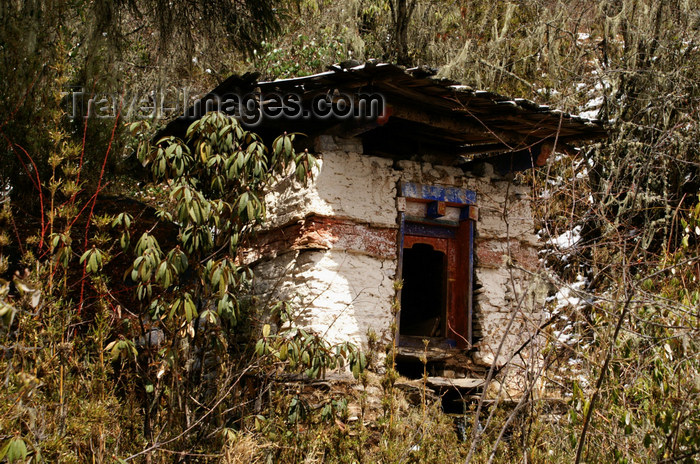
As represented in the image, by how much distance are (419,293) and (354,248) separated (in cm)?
302

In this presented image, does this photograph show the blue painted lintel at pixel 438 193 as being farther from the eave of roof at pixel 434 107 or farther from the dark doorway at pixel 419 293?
the dark doorway at pixel 419 293

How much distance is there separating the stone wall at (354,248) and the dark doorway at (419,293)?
125 cm

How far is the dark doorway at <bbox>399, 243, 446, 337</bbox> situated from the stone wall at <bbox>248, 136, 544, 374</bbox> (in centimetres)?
125

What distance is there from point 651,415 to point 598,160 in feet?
20.1

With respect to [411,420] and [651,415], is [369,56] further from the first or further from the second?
[651,415]

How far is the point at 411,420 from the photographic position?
527cm

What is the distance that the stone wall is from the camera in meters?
5.84

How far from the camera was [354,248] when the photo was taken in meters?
6.00

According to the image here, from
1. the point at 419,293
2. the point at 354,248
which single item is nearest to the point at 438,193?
the point at 354,248

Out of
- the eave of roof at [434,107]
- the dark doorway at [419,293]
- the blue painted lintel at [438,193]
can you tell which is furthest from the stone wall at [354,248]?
the dark doorway at [419,293]

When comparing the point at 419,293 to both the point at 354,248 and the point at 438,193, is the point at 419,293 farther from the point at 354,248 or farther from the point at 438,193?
the point at 354,248

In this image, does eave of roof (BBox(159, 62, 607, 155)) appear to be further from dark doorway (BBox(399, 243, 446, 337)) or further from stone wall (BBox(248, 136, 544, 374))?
dark doorway (BBox(399, 243, 446, 337))

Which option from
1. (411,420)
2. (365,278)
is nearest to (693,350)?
(411,420)

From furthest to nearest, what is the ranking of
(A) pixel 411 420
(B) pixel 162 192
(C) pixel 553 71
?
1. (C) pixel 553 71
2. (B) pixel 162 192
3. (A) pixel 411 420
